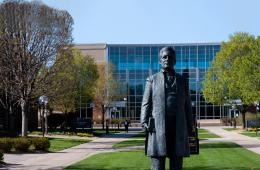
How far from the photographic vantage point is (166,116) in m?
8.61

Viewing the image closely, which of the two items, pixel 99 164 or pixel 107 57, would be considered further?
pixel 107 57

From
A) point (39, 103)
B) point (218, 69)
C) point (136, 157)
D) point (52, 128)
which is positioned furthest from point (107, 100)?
point (136, 157)

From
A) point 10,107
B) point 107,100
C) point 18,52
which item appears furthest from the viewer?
point 107,100

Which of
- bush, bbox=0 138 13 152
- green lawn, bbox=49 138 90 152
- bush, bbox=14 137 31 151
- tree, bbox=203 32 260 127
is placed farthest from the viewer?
tree, bbox=203 32 260 127

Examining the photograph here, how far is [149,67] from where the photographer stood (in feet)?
303

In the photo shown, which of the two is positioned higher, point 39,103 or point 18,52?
point 18,52

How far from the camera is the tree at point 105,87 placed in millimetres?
73469

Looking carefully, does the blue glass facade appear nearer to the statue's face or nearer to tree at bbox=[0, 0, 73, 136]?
tree at bbox=[0, 0, 73, 136]

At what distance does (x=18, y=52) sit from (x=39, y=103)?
907 centimetres

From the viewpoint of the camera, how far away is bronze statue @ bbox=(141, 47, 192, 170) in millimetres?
8547

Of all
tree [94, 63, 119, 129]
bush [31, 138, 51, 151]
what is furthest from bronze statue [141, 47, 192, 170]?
tree [94, 63, 119, 129]

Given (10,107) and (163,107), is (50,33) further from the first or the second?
(163,107)

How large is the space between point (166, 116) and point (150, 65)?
275 ft

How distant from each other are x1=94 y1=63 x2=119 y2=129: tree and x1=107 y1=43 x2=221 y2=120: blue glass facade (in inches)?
602
